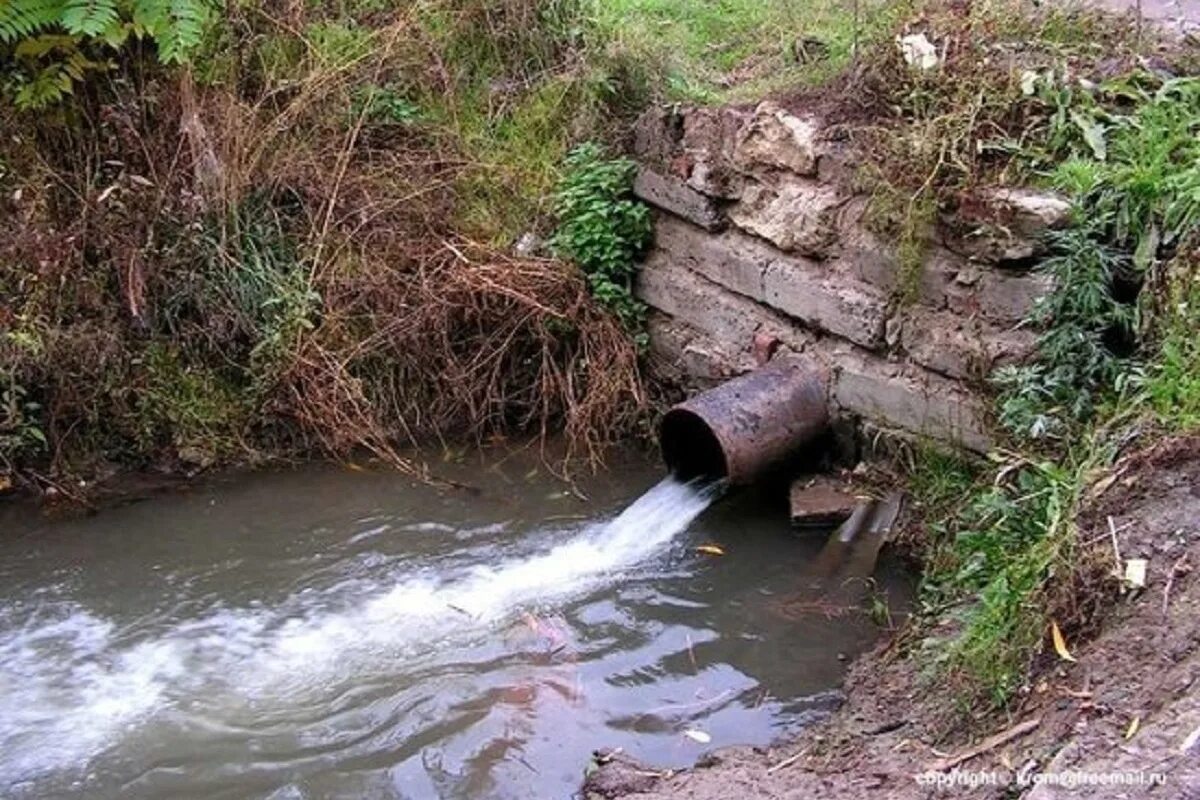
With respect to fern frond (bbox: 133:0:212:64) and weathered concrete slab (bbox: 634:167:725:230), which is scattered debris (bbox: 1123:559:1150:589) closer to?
weathered concrete slab (bbox: 634:167:725:230)

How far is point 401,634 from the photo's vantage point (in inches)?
185

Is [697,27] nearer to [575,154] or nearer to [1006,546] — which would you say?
[575,154]

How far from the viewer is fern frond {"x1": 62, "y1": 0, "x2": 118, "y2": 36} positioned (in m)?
5.41

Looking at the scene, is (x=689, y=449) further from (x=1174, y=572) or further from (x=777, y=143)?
(x=1174, y=572)

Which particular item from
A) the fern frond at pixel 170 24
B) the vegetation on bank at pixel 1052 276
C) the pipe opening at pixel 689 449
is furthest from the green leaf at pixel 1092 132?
the fern frond at pixel 170 24

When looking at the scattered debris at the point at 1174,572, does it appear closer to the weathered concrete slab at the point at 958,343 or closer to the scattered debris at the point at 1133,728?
the scattered debris at the point at 1133,728

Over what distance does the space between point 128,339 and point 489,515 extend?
1.84 metres

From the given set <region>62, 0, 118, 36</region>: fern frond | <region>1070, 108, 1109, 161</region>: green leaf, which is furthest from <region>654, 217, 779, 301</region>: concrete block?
<region>62, 0, 118, 36</region>: fern frond

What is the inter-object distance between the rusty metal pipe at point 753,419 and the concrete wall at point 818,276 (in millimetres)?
114

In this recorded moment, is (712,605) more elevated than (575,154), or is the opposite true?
(575,154)

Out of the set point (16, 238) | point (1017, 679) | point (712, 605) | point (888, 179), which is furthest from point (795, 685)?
point (16, 238)

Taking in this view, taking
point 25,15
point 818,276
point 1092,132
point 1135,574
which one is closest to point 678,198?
point 818,276

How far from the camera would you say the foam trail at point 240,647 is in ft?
13.9

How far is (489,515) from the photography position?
550 centimetres
